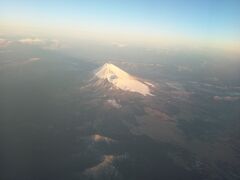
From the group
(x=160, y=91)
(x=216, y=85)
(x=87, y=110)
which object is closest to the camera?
(x=87, y=110)

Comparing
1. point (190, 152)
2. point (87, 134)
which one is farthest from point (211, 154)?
point (87, 134)

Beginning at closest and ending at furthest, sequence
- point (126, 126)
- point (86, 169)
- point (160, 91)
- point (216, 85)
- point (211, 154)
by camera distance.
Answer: point (86, 169)
point (211, 154)
point (126, 126)
point (160, 91)
point (216, 85)

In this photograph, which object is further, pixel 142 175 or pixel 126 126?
pixel 126 126

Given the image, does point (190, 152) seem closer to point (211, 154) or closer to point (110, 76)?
point (211, 154)

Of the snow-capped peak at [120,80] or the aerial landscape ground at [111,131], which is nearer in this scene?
the aerial landscape ground at [111,131]

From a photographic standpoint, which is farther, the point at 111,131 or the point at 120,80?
the point at 120,80

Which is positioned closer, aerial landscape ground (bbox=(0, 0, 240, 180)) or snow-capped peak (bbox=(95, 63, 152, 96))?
aerial landscape ground (bbox=(0, 0, 240, 180))

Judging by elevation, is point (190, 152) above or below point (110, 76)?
below
